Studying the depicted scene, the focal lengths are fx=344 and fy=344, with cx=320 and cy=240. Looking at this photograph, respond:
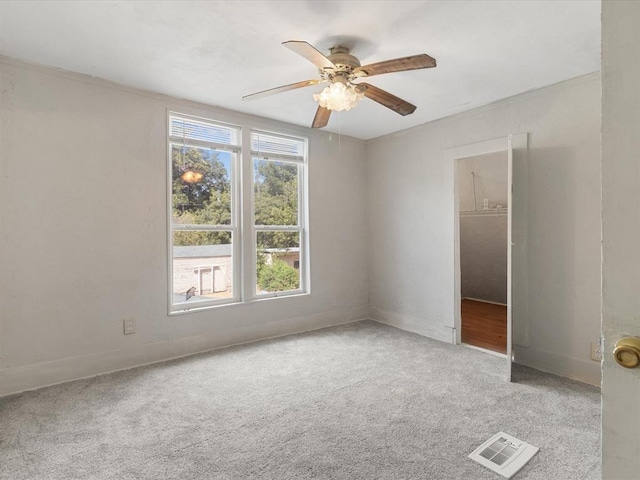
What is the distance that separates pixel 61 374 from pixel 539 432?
3447 millimetres

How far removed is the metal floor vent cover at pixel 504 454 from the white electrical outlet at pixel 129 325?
110 inches

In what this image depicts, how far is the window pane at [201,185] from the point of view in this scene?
342 centimetres

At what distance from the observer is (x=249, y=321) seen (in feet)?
12.5

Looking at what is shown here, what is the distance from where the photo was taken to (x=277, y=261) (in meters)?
4.13

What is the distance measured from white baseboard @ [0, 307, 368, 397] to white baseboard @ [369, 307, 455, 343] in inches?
26.4

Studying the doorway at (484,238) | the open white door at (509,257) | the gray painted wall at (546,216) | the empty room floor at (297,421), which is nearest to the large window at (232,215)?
the empty room floor at (297,421)

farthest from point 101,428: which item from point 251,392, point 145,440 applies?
point 251,392

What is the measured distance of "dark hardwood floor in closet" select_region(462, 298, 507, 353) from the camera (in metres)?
3.76

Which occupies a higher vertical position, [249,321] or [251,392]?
[249,321]

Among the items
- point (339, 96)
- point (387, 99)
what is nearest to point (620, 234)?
point (339, 96)

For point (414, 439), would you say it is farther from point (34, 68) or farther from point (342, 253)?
point (34, 68)

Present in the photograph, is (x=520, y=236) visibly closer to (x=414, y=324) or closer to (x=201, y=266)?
(x=414, y=324)

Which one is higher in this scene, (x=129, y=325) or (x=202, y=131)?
(x=202, y=131)

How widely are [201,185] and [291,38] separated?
1817mm
